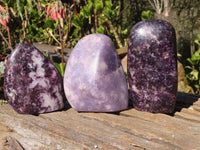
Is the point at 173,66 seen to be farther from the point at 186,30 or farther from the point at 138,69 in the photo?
→ the point at 186,30

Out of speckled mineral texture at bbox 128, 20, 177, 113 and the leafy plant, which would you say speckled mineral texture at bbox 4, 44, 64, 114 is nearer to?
speckled mineral texture at bbox 128, 20, 177, 113

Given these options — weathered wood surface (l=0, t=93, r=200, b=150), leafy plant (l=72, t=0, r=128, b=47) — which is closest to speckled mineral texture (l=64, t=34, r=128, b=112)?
weathered wood surface (l=0, t=93, r=200, b=150)

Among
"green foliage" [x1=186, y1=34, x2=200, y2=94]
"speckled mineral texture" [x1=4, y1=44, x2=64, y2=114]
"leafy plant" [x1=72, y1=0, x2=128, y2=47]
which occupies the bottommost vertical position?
"green foliage" [x1=186, y1=34, x2=200, y2=94]

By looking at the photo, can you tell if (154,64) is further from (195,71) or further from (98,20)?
(98,20)

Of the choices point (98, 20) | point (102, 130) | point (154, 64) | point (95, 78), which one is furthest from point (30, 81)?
point (98, 20)

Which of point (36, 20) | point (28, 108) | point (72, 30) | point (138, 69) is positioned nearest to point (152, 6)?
point (72, 30)

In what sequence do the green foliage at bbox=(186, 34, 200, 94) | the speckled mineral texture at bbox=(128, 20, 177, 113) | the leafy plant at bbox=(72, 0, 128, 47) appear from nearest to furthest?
the speckled mineral texture at bbox=(128, 20, 177, 113) → the green foliage at bbox=(186, 34, 200, 94) → the leafy plant at bbox=(72, 0, 128, 47)

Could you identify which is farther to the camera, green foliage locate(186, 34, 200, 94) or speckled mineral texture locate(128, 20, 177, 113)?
→ green foliage locate(186, 34, 200, 94)

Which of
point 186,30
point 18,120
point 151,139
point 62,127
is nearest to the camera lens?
point 151,139
